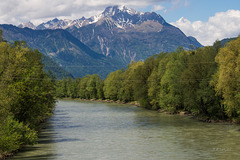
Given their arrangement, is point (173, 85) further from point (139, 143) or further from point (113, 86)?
point (113, 86)

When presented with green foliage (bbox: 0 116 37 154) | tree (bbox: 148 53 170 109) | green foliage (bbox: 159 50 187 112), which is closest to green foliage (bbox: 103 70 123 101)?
tree (bbox: 148 53 170 109)

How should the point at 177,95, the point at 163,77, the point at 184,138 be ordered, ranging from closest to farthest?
1. the point at 184,138
2. the point at 177,95
3. the point at 163,77

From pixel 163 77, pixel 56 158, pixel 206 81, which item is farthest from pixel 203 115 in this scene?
pixel 56 158

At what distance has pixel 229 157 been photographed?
39781mm

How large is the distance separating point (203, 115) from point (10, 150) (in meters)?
53.4

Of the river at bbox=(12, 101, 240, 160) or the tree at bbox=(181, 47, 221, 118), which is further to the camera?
the tree at bbox=(181, 47, 221, 118)

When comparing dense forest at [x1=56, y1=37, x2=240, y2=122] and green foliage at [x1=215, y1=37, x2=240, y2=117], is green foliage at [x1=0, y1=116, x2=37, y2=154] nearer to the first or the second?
dense forest at [x1=56, y1=37, x2=240, y2=122]

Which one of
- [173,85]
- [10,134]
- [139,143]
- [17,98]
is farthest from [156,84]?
[10,134]

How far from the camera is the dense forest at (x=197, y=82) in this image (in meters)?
63.7

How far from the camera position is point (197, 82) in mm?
82750

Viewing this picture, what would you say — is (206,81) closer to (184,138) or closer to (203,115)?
(203,115)

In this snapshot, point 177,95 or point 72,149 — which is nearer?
point 72,149

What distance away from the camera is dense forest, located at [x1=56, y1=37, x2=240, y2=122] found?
63719mm

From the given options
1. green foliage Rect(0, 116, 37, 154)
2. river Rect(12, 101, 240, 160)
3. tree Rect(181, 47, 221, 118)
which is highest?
tree Rect(181, 47, 221, 118)
